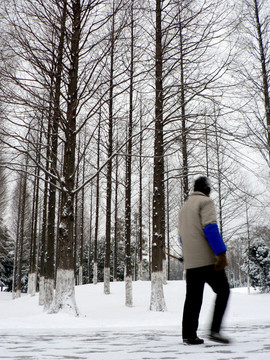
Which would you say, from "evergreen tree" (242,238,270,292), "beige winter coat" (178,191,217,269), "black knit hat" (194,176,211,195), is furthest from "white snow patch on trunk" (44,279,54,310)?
"evergreen tree" (242,238,270,292)

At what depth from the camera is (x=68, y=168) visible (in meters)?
8.73

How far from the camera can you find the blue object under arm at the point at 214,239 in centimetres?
318

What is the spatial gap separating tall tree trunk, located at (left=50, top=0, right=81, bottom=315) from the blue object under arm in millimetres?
5657

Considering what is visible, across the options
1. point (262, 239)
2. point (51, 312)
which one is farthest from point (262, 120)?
A: point (262, 239)

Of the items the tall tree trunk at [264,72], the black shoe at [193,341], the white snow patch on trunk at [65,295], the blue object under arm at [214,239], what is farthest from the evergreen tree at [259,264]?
the blue object under arm at [214,239]

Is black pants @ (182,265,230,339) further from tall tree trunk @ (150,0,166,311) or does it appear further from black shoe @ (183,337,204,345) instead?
tall tree trunk @ (150,0,166,311)

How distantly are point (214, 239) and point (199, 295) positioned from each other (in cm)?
63

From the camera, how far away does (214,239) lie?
126 inches

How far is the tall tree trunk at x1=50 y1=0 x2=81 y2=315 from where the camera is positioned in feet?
26.7

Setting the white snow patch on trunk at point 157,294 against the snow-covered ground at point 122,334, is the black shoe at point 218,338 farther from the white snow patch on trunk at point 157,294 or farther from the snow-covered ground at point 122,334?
the white snow patch on trunk at point 157,294

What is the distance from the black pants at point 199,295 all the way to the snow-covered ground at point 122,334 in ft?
0.41

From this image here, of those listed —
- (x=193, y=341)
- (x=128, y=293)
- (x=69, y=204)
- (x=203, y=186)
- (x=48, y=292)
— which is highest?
(x=69, y=204)

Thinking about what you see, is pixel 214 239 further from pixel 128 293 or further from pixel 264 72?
pixel 128 293

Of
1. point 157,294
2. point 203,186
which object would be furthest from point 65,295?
point 203,186
